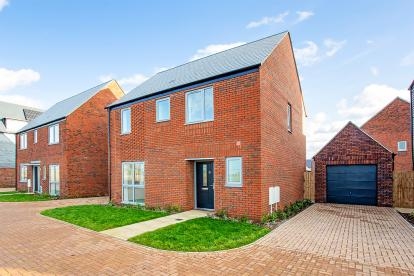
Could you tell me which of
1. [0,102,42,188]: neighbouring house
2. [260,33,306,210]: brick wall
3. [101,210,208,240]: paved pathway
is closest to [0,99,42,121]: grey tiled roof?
[0,102,42,188]: neighbouring house

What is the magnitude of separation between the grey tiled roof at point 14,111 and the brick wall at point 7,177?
29.1 ft

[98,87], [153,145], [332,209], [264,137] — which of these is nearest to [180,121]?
[153,145]

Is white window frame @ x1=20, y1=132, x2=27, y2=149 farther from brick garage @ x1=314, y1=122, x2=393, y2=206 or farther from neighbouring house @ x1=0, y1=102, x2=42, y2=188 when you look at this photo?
brick garage @ x1=314, y1=122, x2=393, y2=206

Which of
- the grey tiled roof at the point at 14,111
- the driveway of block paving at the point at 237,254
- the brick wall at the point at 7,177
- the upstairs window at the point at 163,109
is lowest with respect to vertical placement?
the brick wall at the point at 7,177

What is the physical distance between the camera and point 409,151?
25.1 m

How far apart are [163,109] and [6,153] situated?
3094 centimetres

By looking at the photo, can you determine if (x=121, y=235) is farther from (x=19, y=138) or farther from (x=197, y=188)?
(x=19, y=138)

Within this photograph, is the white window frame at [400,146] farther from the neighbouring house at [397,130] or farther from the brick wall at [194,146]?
the brick wall at [194,146]

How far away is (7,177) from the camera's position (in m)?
32.3

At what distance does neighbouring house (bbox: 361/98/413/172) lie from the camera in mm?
25109

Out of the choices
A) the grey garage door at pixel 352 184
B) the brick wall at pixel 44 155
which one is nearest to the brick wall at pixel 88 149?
the brick wall at pixel 44 155

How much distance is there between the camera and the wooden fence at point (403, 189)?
1347 cm

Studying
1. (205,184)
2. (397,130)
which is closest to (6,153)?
(205,184)

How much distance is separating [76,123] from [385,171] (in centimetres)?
1963
